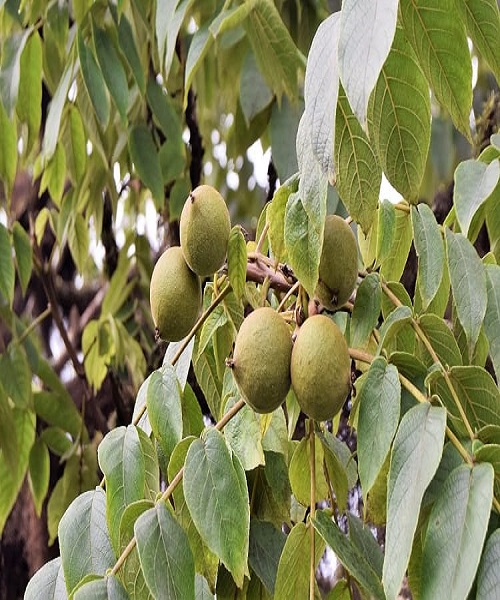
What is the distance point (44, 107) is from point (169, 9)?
135 centimetres

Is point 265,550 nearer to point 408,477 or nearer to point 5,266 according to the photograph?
point 408,477

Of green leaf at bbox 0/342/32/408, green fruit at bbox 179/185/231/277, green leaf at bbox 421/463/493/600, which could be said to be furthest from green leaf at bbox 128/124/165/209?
green leaf at bbox 421/463/493/600

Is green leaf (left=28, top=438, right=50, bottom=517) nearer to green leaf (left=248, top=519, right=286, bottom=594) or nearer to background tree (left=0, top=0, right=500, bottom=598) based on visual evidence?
background tree (left=0, top=0, right=500, bottom=598)

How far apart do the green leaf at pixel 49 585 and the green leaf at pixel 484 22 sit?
0.45m

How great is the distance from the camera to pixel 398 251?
2.78ft

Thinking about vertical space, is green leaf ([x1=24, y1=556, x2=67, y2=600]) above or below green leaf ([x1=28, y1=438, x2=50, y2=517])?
above

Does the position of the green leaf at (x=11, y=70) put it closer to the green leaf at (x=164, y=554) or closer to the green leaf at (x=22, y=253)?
the green leaf at (x=22, y=253)

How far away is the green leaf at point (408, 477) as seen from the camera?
0.51 meters

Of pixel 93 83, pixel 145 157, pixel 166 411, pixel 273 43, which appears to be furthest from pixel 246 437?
→ pixel 145 157

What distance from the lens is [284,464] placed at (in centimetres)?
75

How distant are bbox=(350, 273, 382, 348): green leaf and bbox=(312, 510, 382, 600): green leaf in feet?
0.43

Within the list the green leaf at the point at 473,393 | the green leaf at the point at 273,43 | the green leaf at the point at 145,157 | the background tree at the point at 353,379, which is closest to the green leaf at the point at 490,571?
the background tree at the point at 353,379

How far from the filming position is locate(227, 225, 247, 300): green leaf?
2.20 feet

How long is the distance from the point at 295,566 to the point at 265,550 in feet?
0.24
